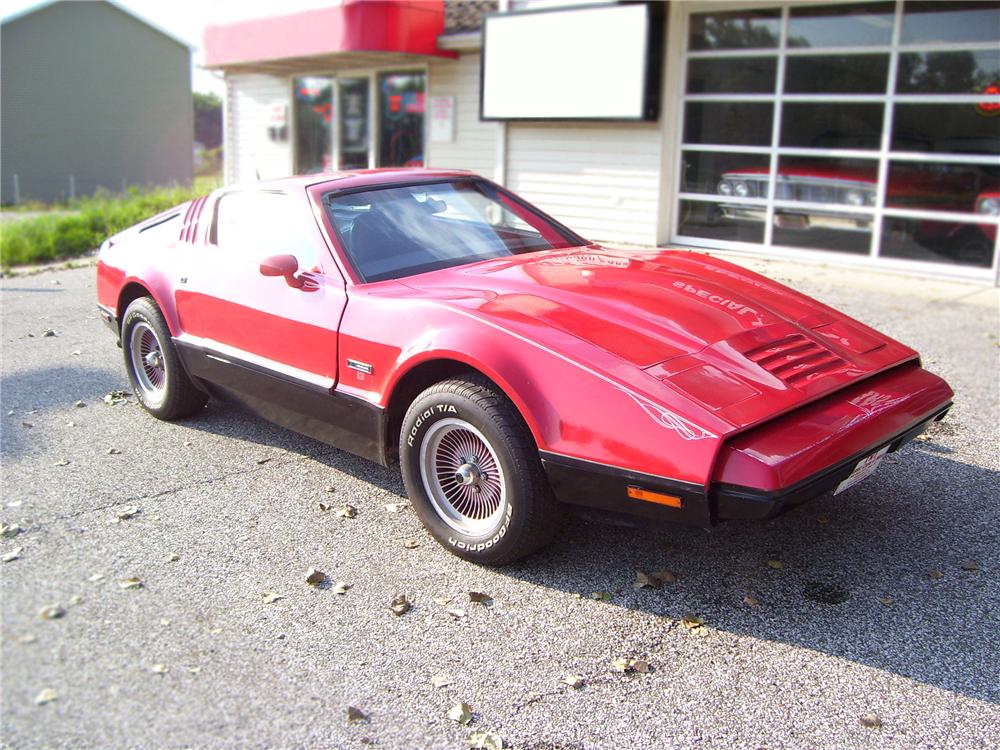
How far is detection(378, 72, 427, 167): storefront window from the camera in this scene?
15.6m

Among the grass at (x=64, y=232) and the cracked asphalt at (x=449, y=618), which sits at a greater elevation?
the grass at (x=64, y=232)

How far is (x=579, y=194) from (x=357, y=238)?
9.16 m

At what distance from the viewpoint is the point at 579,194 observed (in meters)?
13.2

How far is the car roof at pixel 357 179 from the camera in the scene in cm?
468

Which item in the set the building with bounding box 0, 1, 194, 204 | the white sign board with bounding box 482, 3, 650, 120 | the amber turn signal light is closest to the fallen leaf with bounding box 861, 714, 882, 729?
the amber turn signal light

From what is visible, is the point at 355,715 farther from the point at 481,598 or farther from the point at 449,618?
the point at 481,598

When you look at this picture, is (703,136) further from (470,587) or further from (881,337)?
(470,587)

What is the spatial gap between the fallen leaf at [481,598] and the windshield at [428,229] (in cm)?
154

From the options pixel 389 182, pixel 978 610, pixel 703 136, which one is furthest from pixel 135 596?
pixel 703 136

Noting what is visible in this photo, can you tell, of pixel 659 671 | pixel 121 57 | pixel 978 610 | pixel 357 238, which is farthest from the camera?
pixel 121 57

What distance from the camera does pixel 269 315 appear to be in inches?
177

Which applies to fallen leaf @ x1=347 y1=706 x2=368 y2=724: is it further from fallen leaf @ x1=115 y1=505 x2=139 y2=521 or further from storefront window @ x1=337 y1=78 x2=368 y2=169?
storefront window @ x1=337 y1=78 x2=368 y2=169

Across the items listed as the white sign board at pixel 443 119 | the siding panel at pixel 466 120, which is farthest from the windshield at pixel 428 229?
the white sign board at pixel 443 119

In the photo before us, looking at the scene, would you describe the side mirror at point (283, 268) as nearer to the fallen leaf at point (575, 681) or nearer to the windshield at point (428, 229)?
the windshield at point (428, 229)
